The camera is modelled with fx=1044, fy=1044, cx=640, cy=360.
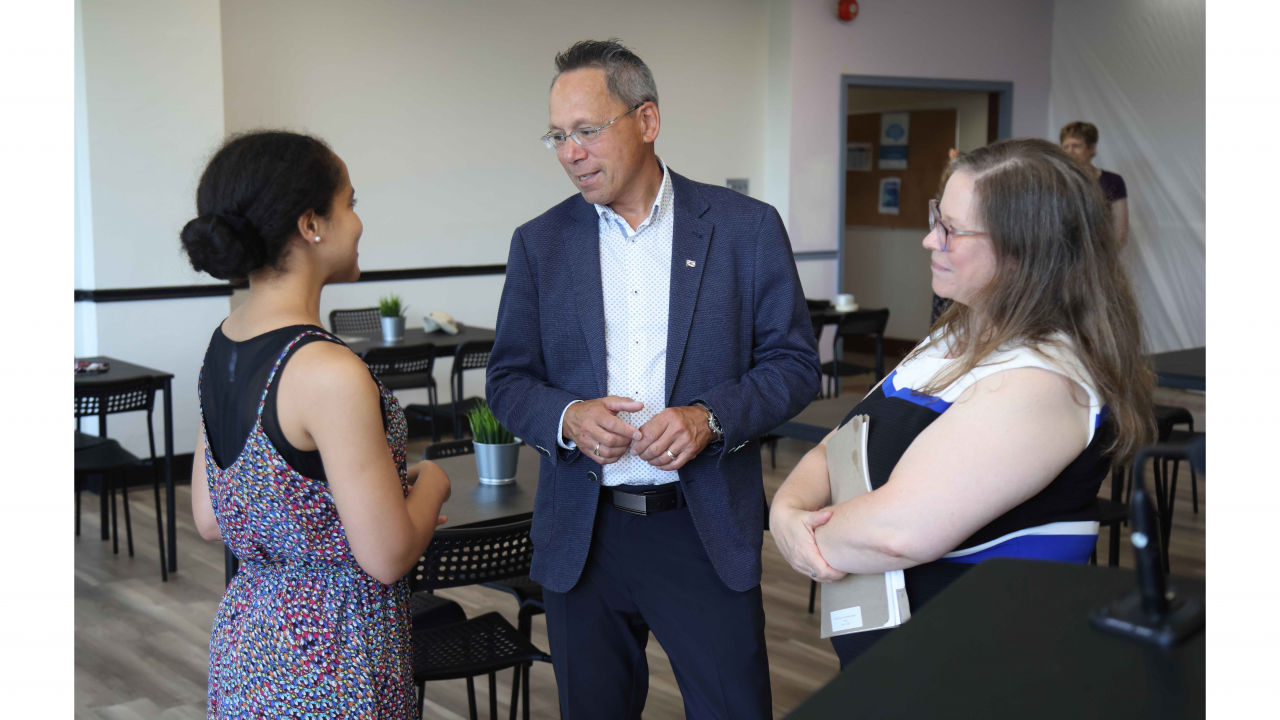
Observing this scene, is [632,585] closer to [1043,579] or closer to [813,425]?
[1043,579]

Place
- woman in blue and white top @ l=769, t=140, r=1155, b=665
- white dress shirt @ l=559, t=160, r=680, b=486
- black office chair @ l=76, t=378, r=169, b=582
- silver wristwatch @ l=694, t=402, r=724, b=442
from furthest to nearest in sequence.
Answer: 1. black office chair @ l=76, t=378, r=169, b=582
2. white dress shirt @ l=559, t=160, r=680, b=486
3. silver wristwatch @ l=694, t=402, r=724, b=442
4. woman in blue and white top @ l=769, t=140, r=1155, b=665

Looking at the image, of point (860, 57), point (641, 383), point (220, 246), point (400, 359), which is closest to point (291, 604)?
point (220, 246)

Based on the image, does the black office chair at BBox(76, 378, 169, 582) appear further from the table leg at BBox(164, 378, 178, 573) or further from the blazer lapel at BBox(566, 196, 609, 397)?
the blazer lapel at BBox(566, 196, 609, 397)

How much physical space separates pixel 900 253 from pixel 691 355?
8781 millimetres

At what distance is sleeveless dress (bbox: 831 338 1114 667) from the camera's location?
129 centimetres

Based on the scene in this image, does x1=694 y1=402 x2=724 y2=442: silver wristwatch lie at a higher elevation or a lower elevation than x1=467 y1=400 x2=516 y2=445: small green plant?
higher

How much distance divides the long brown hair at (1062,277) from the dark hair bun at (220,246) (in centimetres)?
97

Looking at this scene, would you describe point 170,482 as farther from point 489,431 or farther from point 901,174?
point 901,174

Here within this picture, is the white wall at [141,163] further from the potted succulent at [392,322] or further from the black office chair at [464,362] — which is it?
the black office chair at [464,362]

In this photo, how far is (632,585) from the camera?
195 centimetres

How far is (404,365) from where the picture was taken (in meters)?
5.30

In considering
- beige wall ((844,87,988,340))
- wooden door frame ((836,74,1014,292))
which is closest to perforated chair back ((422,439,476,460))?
wooden door frame ((836,74,1014,292))

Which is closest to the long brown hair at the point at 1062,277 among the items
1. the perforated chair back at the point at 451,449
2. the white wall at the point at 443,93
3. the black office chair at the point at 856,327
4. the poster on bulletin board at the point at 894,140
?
the perforated chair back at the point at 451,449

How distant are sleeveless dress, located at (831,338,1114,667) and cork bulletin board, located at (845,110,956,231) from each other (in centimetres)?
838
